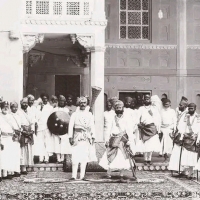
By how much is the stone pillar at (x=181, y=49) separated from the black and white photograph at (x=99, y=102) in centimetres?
4

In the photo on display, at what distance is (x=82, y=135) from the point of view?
38.8 ft

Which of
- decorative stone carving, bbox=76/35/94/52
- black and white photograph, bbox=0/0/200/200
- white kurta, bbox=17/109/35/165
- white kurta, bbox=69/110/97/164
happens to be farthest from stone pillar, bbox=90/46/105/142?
white kurta, bbox=69/110/97/164

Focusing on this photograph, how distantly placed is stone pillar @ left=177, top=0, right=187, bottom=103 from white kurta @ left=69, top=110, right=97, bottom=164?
11.0m

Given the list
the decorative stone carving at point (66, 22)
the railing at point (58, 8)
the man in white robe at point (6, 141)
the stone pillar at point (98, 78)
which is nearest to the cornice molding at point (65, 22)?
the decorative stone carving at point (66, 22)

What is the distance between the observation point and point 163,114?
15.1 metres

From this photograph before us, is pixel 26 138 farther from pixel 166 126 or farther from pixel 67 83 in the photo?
pixel 67 83

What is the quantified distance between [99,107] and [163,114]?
2.11 meters

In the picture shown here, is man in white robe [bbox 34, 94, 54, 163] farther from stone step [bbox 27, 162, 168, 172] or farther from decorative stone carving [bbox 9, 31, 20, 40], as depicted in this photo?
decorative stone carving [bbox 9, 31, 20, 40]

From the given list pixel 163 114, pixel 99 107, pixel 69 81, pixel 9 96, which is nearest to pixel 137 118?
pixel 163 114

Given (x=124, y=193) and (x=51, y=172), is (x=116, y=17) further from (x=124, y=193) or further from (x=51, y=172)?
(x=124, y=193)

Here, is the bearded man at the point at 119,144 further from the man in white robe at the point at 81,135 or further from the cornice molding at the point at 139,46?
the cornice molding at the point at 139,46

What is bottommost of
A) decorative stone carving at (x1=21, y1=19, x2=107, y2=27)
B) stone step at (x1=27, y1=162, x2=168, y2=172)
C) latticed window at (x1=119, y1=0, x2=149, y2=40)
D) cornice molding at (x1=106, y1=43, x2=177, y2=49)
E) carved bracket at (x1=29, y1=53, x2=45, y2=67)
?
stone step at (x1=27, y1=162, x2=168, y2=172)

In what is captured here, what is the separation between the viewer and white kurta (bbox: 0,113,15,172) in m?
12.0

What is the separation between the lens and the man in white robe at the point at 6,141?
12047 millimetres
